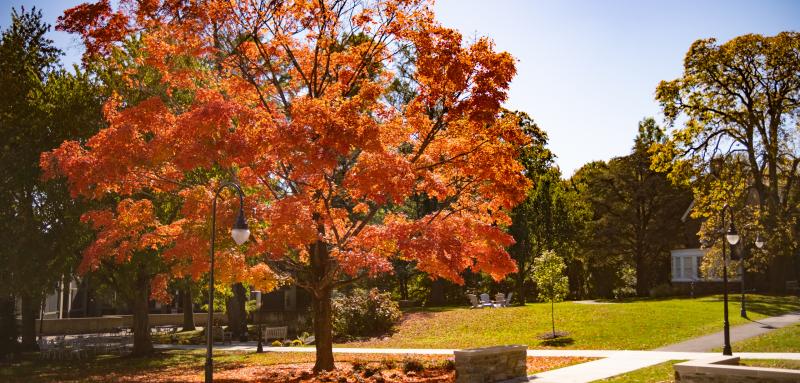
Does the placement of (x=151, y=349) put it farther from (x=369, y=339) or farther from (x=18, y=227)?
(x=369, y=339)

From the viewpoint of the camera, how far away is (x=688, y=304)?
114 ft

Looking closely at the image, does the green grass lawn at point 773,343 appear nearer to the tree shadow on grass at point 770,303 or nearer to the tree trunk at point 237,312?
the tree shadow on grass at point 770,303

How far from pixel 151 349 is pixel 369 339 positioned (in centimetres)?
1008

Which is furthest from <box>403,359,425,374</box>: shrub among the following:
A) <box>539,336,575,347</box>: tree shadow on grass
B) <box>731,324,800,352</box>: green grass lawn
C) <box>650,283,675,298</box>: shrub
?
<box>650,283,675,298</box>: shrub

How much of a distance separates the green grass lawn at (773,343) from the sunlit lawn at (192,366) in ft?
19.1

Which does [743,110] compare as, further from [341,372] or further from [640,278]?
[341,372]

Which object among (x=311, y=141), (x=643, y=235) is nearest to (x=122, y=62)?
(x=311, y=141)

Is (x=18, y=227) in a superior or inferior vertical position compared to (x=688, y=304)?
superior

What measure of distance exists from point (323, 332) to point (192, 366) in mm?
7279

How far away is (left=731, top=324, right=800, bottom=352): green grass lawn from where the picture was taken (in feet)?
69.8

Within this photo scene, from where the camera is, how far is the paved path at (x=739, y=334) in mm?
22531

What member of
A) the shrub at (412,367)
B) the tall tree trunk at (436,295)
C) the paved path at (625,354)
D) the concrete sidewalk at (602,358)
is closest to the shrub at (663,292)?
the tall tree trunk at (436,295)

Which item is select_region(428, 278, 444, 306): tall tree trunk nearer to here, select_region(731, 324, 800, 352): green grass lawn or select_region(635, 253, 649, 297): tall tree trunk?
select_region(635, 253, 649, 297): tall tree trunk

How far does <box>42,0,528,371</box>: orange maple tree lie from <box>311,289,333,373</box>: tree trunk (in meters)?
0.04
